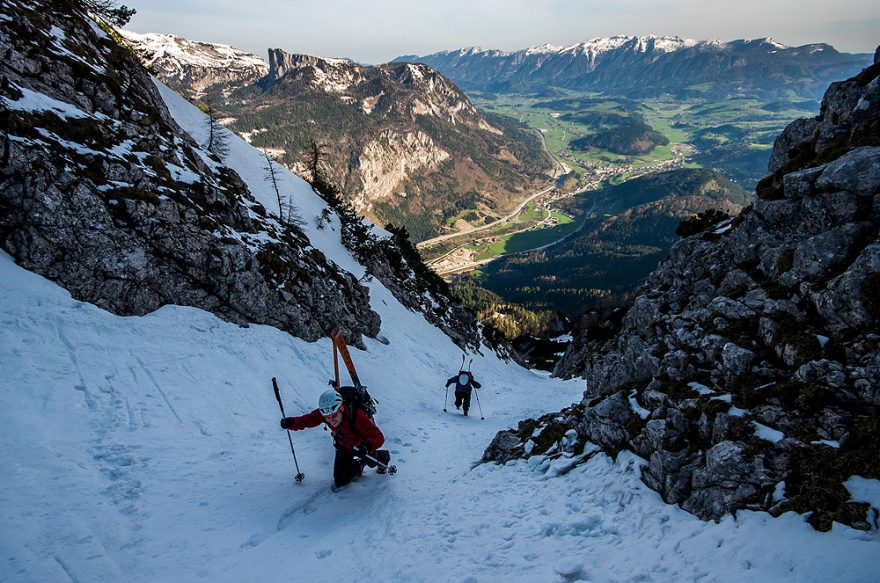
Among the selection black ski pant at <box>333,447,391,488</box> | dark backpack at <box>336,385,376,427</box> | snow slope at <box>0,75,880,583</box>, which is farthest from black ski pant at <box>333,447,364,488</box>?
dark backpack at <box>336,385,376,427</box>

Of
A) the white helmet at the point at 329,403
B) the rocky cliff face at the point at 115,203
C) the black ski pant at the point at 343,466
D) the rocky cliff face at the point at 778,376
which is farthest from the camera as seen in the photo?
the rocky cliff face at the point at 115,203

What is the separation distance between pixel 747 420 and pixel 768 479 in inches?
65.5

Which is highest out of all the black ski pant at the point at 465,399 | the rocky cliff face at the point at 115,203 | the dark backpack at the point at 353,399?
the rocky cliff face at the point at 115,203

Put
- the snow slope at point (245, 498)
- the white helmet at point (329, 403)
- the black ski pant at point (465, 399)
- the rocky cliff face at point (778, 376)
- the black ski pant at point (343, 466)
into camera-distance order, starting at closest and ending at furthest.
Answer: the snow slope at point (245, 498) < the rocky cliff face at point (778, 376) < the white helmet at point (329, 403) < the black ski pant at point (343, 466) < the black ski pant at point (465, 399)

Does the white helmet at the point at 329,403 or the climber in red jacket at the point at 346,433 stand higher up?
the white helmet at the point at 329,403

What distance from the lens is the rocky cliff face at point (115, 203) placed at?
16297 mm

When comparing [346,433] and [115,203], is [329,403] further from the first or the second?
[115,203]

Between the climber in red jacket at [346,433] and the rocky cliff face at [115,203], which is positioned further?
the rocky cliff face at [115,203]

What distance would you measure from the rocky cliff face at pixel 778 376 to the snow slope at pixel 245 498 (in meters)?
0.56

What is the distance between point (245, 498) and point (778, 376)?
44.3ft

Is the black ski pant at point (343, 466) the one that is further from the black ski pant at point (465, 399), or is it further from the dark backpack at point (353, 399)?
the black ski pant at point (465, 399)

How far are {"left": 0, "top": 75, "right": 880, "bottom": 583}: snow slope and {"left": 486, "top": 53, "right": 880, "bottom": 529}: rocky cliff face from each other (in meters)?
0.56

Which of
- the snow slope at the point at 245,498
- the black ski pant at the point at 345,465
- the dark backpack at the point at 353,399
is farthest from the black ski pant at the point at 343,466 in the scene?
the dark backpack at the point at 353,399

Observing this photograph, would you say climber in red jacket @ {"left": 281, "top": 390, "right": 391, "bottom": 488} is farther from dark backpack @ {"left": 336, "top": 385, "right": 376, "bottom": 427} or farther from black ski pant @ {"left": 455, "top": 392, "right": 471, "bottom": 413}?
black ski pant @ {"left": 455, "top": 392, "right": 471, "bottom": 413}
